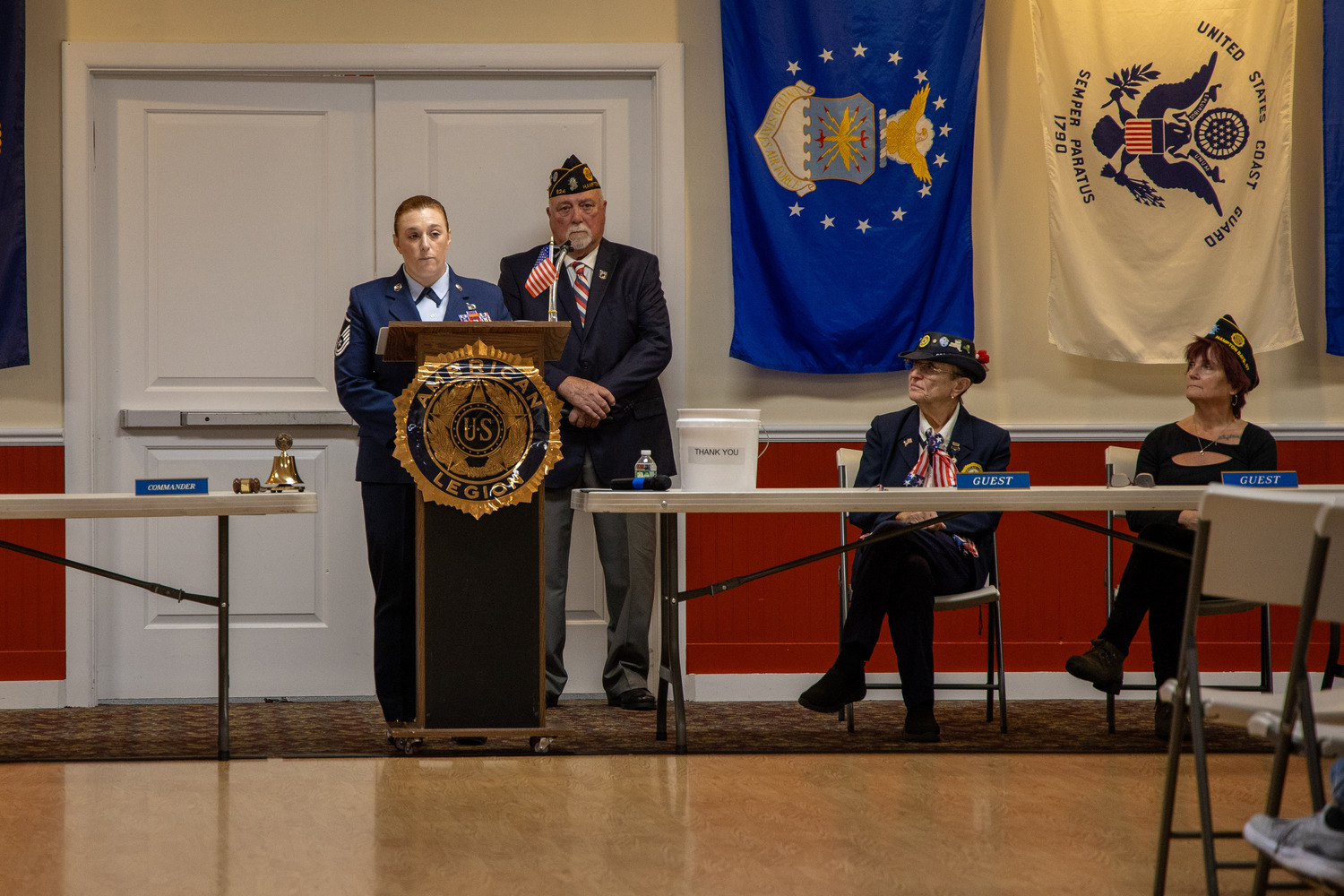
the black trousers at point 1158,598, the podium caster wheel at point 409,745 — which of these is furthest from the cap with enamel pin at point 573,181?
the black trousers at point 1158,598

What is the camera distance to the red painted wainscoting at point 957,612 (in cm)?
427

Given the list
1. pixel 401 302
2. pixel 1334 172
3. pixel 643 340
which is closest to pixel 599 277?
pixel 643 340

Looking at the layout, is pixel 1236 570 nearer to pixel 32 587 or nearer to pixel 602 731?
pixel 602 731

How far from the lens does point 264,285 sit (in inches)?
167

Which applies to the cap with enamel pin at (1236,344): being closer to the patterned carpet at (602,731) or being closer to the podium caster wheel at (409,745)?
the patterned carpet at (602,731)

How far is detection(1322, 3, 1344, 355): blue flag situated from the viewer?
13.9 feet

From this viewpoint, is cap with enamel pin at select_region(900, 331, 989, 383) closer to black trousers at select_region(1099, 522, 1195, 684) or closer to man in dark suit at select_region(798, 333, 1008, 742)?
man in dark suit at select_region(798, 333, 1008, 742)

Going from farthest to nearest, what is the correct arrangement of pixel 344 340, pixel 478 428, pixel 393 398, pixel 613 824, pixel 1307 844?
pixel 344 340 → pixel 393 398 → pixel 478 428 → pixel 613 824 → pixel 1307 844

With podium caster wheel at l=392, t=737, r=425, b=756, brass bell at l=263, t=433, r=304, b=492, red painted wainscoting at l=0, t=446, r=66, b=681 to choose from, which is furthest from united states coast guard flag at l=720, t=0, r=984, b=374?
red painted wainscoting at l=0, t=446, r=66, b=681

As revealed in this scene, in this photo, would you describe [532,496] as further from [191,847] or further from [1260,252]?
[1260,252]

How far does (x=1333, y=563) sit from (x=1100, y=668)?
174 cm

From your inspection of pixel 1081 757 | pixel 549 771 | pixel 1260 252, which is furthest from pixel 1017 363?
pixel 549 771

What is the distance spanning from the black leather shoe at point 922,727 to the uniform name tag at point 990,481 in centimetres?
67

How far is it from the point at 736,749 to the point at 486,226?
2.03 m
